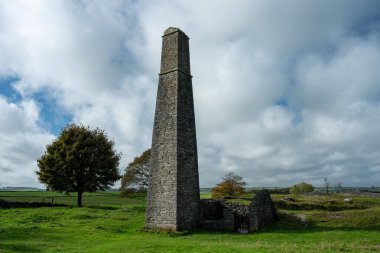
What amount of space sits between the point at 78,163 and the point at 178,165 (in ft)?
73.2

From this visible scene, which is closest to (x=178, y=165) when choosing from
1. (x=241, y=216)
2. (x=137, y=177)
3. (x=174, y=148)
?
(x=174, y=148)

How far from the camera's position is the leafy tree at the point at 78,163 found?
4162 centimetres

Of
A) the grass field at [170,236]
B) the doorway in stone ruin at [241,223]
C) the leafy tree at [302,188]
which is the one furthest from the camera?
the leafy tree at [302,188]

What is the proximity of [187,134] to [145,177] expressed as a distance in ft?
99.9

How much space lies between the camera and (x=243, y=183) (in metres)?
53.5

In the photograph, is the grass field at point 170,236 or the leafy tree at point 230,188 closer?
the grass field at point 170,236

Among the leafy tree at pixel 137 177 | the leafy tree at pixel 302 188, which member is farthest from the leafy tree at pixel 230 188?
the leafy tree at pixel 302 188

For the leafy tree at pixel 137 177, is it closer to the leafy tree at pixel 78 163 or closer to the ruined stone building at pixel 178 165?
the leafy tree at pixel 78 163

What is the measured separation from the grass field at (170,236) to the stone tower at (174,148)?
159cm

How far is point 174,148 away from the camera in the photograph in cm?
2447

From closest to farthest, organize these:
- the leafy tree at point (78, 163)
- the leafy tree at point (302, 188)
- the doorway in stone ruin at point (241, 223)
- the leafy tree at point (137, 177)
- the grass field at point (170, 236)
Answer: the grass field at point (170, 236) → the doorway in stone ruin at point (241, 223) → the leafy tree at point (78, 163) → the leafy tree at point (137, 177) → the leafy tree at point (302, 188)

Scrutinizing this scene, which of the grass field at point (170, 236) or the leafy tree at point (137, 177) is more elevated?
the leafy tree at point (137, 177)

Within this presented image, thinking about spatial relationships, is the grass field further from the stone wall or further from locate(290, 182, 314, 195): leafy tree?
locate(290, 182, 314, 195): leafy tree

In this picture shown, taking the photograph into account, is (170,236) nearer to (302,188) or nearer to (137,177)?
(137,177)
